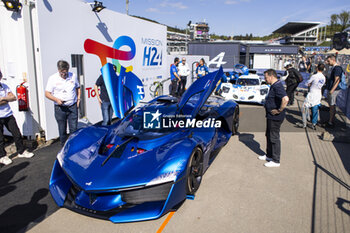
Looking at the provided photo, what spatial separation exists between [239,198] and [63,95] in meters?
3.54

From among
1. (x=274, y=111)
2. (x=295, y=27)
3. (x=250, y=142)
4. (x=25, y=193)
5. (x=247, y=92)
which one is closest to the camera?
(x=25, y=193)

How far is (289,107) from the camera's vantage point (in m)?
10.1

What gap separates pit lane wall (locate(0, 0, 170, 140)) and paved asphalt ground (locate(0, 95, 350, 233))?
1.11 meters

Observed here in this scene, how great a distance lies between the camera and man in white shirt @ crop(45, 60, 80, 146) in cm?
493

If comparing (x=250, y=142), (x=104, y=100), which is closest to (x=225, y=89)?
(x=250, y=142)

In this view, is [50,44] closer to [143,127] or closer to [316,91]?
[143,127]

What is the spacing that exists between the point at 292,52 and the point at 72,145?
118ft

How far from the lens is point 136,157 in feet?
11.2

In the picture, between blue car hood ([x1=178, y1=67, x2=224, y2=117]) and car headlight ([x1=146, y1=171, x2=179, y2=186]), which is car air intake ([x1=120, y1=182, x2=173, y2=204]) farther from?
blue car hood ([x1=178, y1=67, x2=224, y2=117])

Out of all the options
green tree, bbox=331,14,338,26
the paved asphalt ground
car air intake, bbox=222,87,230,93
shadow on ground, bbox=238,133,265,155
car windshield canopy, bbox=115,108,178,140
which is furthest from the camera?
green tree, bbox=331,14,338,26

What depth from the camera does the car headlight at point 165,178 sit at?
9.75 ft

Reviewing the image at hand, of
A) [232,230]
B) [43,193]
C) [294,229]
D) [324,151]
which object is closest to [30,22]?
[43,193]

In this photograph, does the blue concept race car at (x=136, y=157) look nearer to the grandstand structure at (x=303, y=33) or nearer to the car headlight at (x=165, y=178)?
the car headlight at (x=165, y=178)

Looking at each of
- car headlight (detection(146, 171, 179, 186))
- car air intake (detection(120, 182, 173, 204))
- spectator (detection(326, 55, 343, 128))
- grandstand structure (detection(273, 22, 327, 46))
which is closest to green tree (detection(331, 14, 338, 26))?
grandstand structure (detection(273, 22, 327, 46))
